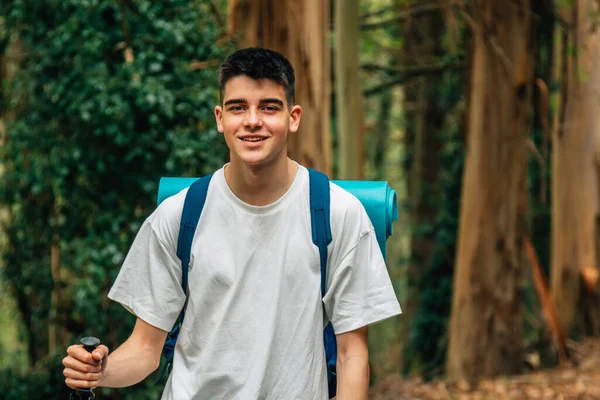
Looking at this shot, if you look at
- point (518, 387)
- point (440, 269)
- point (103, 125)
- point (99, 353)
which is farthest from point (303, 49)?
point (440, 269)

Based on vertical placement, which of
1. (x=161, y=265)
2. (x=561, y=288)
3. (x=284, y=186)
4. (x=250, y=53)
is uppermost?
(x=250, y=53)

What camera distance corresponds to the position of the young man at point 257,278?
3.15 m

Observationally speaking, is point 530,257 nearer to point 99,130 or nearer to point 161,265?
point 99,130

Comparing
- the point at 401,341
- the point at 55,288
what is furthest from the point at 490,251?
the point at 401,341

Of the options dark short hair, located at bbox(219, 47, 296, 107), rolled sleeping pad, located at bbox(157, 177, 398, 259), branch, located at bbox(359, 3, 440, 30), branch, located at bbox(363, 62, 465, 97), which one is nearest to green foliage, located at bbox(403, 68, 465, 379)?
branch, located at bbox(363, 62, 465, 97)

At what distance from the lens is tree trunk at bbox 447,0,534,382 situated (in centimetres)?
998

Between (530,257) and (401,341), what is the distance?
677 centimetres

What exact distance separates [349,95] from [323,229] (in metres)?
6.96

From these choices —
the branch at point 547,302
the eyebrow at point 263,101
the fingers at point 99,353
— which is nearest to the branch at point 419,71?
the branch at point 547,302

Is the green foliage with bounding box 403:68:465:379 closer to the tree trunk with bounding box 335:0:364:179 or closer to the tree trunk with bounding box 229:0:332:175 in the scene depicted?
the tree trunk with bounding box 335:0:364:179

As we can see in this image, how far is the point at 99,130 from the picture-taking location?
7105 mm

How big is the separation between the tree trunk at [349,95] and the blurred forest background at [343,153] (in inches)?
0.8

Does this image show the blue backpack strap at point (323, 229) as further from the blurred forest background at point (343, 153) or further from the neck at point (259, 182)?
the blurred forest background at point (343, 153)

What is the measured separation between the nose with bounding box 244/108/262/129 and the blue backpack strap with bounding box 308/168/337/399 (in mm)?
279
